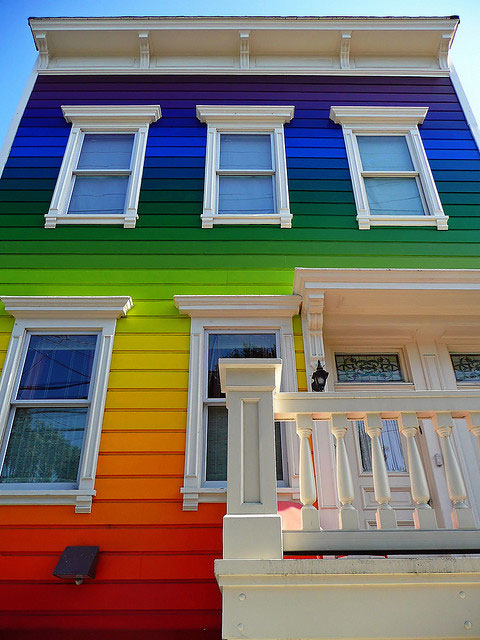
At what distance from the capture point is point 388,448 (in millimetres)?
4512

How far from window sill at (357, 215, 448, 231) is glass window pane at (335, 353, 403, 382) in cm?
158

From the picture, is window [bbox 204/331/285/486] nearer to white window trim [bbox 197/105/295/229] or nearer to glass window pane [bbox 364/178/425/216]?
white window trim [bbox 197/105/295/229]

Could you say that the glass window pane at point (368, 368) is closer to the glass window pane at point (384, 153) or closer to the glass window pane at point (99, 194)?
the glass window pane at point (384, 153)

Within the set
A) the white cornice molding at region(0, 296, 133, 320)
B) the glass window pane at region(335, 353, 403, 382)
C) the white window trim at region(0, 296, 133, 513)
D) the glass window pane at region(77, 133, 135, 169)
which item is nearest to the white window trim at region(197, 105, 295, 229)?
the glass window pane at region(77, 133, 135, 169)

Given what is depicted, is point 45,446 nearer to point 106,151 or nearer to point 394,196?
point 106,151

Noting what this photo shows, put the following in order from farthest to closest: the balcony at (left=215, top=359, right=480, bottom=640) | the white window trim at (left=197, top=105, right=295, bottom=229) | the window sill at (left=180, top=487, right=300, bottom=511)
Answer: the white window trim at (left=197, top=105, right=295, bottom=229), the window sill at (left=180, top=487, right=300, bottom=511), the balcony at (left=215, top=359, right=480, bottom=640)

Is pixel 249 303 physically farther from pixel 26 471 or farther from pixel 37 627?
pixel 37 627

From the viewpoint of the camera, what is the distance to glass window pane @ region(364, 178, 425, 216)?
5.89m

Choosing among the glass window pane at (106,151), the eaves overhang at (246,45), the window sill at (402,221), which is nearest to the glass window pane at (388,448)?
the window sill at (402,221)

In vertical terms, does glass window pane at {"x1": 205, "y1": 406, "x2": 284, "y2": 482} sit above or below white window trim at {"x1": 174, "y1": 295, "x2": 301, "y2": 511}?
below

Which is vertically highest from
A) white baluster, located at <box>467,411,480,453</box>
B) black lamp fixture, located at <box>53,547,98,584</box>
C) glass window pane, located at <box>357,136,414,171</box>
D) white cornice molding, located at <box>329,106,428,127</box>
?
white cornice molding, located at <box>329,106,428,127</box>

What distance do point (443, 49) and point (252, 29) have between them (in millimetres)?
2788

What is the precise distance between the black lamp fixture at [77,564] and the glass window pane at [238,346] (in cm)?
177

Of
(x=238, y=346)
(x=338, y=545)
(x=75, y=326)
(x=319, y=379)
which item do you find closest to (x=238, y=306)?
(x=238, y=346)
